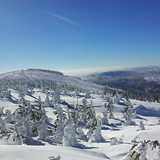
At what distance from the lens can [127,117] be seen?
55.5 meters

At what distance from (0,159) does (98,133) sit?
79.3ft

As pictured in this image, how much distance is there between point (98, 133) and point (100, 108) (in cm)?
4972

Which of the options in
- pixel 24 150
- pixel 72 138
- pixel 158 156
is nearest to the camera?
pixel 158 156

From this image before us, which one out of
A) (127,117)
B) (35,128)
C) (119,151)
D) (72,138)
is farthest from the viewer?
(127,117)

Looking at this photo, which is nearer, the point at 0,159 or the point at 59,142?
the point at 0,159

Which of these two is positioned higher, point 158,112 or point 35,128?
point 35,128

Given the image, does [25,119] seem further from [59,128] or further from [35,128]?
[59,128]

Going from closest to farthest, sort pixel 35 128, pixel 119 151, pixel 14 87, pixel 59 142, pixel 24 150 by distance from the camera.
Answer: pixel 24 150
pixel 119 151
pixel 59 142
pixel 35 128
pixel 14 87

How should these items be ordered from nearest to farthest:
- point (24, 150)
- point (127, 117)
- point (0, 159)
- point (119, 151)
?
point (0, 159), point (24, 150), point (119, 151), point (127, 117)

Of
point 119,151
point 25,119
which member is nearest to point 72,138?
point 119,151

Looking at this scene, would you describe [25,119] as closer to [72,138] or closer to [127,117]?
[72,138]

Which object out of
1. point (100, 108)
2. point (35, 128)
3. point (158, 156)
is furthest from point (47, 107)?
point (158, 156)

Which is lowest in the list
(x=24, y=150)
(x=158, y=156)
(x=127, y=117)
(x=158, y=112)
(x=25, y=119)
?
(x=158, y=112)

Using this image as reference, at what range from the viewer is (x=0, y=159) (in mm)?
11602
